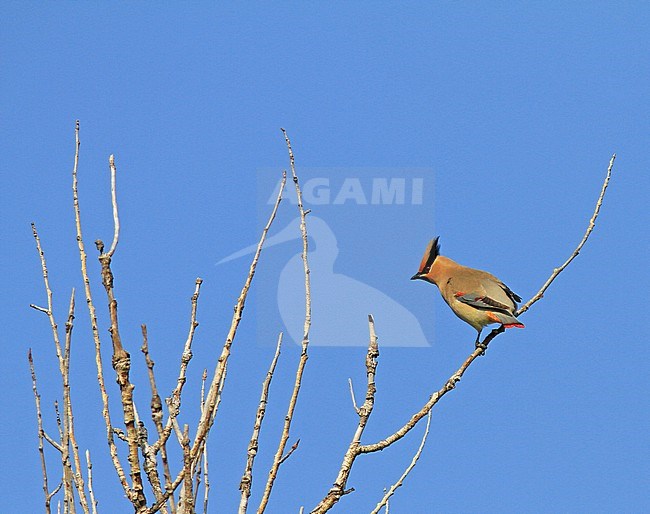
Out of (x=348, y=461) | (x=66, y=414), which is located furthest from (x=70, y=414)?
(x=348, y=461)

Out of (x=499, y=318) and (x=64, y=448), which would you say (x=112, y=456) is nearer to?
(x=64, y=448)

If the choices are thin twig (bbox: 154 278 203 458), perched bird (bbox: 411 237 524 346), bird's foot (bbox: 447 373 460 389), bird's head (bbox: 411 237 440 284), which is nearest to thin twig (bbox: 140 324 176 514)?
thin twig (bbox: 154 278 203 458)

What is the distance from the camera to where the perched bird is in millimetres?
4836

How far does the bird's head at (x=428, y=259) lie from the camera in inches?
212

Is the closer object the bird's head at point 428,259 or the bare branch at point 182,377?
the bare branch at point 182,377

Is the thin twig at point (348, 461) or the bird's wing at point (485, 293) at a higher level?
the bird's wing at point (485, 293)

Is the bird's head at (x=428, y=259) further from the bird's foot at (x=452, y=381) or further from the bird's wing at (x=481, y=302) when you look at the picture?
the bird's foot at (x=452, y=381)

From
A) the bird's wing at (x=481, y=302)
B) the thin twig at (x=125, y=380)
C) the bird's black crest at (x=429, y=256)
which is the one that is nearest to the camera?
the thin twig at (x=125, y=380)

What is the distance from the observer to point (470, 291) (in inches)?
203

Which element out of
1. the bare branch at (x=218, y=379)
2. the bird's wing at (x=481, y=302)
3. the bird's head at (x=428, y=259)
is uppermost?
the bird's head at (x=428, y=259)

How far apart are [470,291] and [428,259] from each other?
0.41 meters

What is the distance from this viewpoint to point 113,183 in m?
2.14

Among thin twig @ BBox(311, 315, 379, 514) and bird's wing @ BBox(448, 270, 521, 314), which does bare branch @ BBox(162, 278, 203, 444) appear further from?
bird's wing @ BBox(448, 270, 521, 314)

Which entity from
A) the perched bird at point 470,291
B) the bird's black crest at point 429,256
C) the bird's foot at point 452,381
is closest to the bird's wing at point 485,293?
the perched bird at point 470,291
